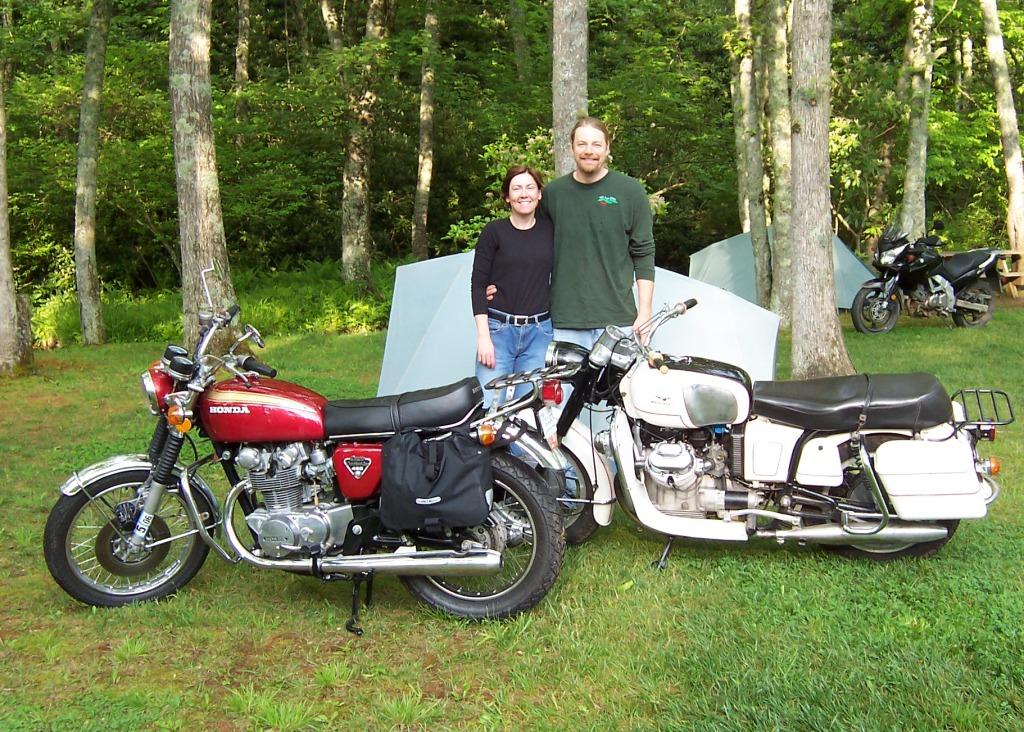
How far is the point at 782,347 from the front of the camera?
10242mm

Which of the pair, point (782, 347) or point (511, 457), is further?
point (782, 347)

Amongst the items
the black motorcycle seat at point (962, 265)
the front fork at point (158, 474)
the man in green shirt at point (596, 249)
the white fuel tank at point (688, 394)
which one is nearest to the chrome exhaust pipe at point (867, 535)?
the white fuel tank at point (688, 394)

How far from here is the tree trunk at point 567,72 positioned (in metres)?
6.97

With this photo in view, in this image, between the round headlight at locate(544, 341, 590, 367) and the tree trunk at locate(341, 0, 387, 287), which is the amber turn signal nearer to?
the round headlight at locate(544, 341, 590, 367)

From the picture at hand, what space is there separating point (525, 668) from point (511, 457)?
2.53 ft

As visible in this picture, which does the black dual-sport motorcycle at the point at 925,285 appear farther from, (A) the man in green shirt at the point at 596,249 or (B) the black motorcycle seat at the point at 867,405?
(B) the black motorcycle seat at the point at 867,405

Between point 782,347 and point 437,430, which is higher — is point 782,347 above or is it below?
below

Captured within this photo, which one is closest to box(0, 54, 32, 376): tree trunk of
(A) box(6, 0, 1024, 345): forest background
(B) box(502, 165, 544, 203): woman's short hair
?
(A) box(6, 0, 1024, 345): forest background

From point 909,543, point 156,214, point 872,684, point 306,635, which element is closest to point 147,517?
point 306,635

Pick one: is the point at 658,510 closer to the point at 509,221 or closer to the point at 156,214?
the point at 509,221

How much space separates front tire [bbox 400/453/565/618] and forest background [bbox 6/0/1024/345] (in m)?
10.1

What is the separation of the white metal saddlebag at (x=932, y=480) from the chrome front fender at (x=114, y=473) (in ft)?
8.49

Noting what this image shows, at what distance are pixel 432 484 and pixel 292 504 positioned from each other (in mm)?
586

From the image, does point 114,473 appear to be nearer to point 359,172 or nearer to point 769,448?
point 769,448
